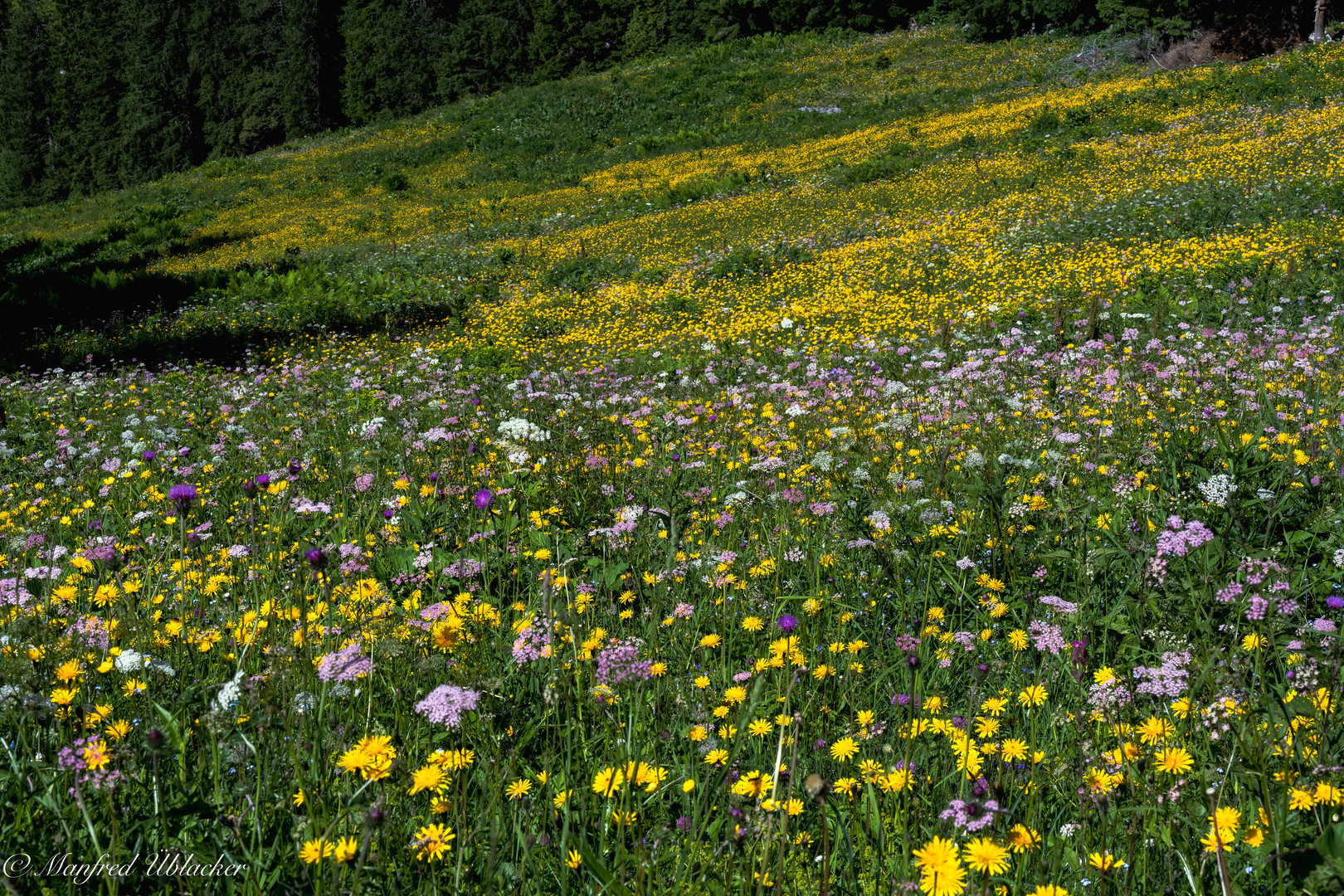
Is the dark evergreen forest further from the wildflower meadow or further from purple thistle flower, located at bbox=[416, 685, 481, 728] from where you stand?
purple thistle flower, located at bbox=[416, 685, 481, 728]

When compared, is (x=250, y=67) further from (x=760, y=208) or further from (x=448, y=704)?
(x=448, y=704)

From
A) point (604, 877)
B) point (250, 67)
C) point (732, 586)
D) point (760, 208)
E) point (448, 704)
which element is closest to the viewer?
point (604, 877)

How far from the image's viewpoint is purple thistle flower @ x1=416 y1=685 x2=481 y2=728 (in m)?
1.58

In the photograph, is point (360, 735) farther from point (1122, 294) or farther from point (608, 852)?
point (1122, 294)

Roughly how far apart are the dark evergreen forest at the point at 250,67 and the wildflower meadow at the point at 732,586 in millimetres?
42644

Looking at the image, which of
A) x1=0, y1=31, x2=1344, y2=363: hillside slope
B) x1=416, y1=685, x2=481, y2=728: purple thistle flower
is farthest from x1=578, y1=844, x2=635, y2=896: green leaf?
x1=0, y1=31, x2=1344, y2=363: hillside slope

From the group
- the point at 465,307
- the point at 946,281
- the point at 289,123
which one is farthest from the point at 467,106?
the point at 946,281

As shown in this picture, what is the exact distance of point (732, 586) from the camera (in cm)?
285

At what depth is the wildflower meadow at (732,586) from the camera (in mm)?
1539

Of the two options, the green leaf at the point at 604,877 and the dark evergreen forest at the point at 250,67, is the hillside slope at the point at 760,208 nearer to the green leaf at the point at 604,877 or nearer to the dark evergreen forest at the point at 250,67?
the green leaf at the point at 604,877

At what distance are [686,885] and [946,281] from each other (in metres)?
8.64

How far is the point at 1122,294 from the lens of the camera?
7.58 meters

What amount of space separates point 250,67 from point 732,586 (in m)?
59.1

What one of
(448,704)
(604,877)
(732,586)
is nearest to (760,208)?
(732,586)
